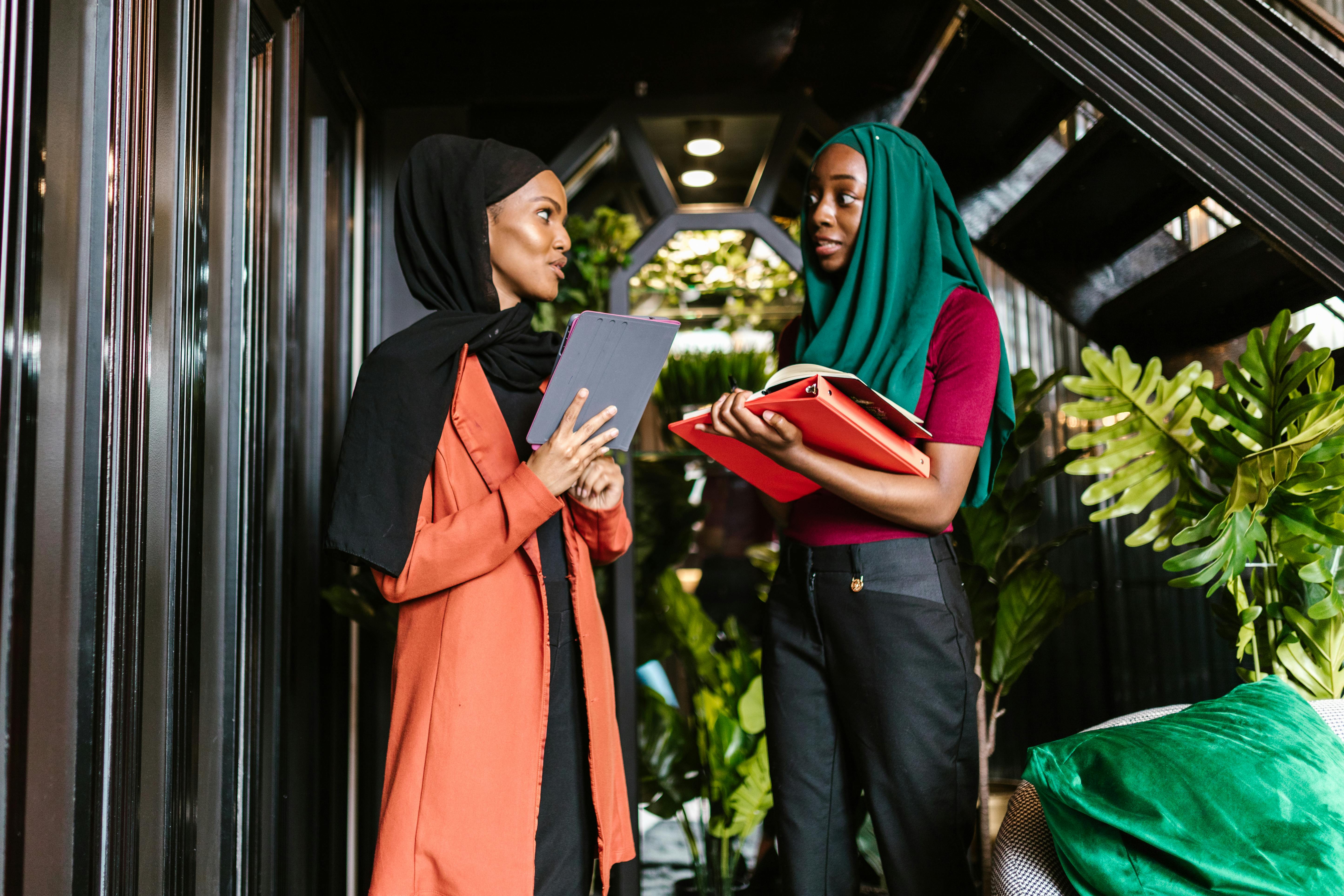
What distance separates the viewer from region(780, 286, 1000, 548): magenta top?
1416mm

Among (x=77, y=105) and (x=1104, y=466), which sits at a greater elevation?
(x=77, y=105)

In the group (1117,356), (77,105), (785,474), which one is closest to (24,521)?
(77,105)

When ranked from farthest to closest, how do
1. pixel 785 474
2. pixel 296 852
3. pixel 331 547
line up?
pixel 296 852 < pixel 785 474 < pixel 331 547

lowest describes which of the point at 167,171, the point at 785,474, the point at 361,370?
the point at 785,474

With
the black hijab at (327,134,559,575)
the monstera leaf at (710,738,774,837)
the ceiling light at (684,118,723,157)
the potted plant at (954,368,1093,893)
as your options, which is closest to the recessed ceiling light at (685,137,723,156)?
the ceiling light at (684,118,723,157)

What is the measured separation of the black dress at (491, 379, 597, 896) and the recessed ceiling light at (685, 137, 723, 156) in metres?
1.58

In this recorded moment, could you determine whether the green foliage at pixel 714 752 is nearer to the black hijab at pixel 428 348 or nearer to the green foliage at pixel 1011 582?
the green foliage at pixel 1011 582

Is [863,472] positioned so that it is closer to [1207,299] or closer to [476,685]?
[476,685]

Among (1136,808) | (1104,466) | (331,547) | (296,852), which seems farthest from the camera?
(296,852)

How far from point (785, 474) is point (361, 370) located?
0.66 meters

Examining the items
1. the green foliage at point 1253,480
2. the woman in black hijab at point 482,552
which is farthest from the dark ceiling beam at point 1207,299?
the woman in black hijab at point 482,552

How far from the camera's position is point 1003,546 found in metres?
2.32

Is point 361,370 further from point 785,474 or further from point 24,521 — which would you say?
point 785,474

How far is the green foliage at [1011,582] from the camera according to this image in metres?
2.25
